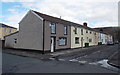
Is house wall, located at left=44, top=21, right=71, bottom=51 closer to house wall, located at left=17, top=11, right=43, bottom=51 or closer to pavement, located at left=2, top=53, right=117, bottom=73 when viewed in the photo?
house wall, located at left=17, top=11, right=43, bottom=51

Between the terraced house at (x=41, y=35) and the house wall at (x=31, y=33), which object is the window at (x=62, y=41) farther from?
the house wall at (x=31, y=33)

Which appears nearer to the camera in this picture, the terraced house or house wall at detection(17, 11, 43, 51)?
the terraced house

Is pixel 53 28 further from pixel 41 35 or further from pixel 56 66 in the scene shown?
pixel 56 66

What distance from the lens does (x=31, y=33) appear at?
18.3m

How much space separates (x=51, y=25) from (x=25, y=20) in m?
4.79

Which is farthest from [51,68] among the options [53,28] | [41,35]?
[53,28]

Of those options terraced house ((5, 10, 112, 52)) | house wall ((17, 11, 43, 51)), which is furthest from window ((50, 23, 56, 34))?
house wall ((17, 11, 43, 51))

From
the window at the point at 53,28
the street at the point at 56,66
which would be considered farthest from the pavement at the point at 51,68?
the window at the point at 53,28

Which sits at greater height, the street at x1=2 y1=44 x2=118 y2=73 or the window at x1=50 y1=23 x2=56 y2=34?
the window at x1=50 y1=23 x2=56 y2=34

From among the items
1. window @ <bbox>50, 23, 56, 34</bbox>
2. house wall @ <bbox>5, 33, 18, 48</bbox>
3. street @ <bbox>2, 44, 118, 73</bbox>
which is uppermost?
window @ <bbox>50, 23, 56, 34</bbox>

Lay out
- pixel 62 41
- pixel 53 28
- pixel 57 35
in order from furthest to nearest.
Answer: pixel 62 41 < pixel 57 35 < pixel 53 28

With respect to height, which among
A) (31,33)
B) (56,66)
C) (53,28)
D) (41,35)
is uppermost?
(53,28)

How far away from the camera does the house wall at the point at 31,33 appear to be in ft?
56.1

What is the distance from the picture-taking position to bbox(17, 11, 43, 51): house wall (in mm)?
17094
